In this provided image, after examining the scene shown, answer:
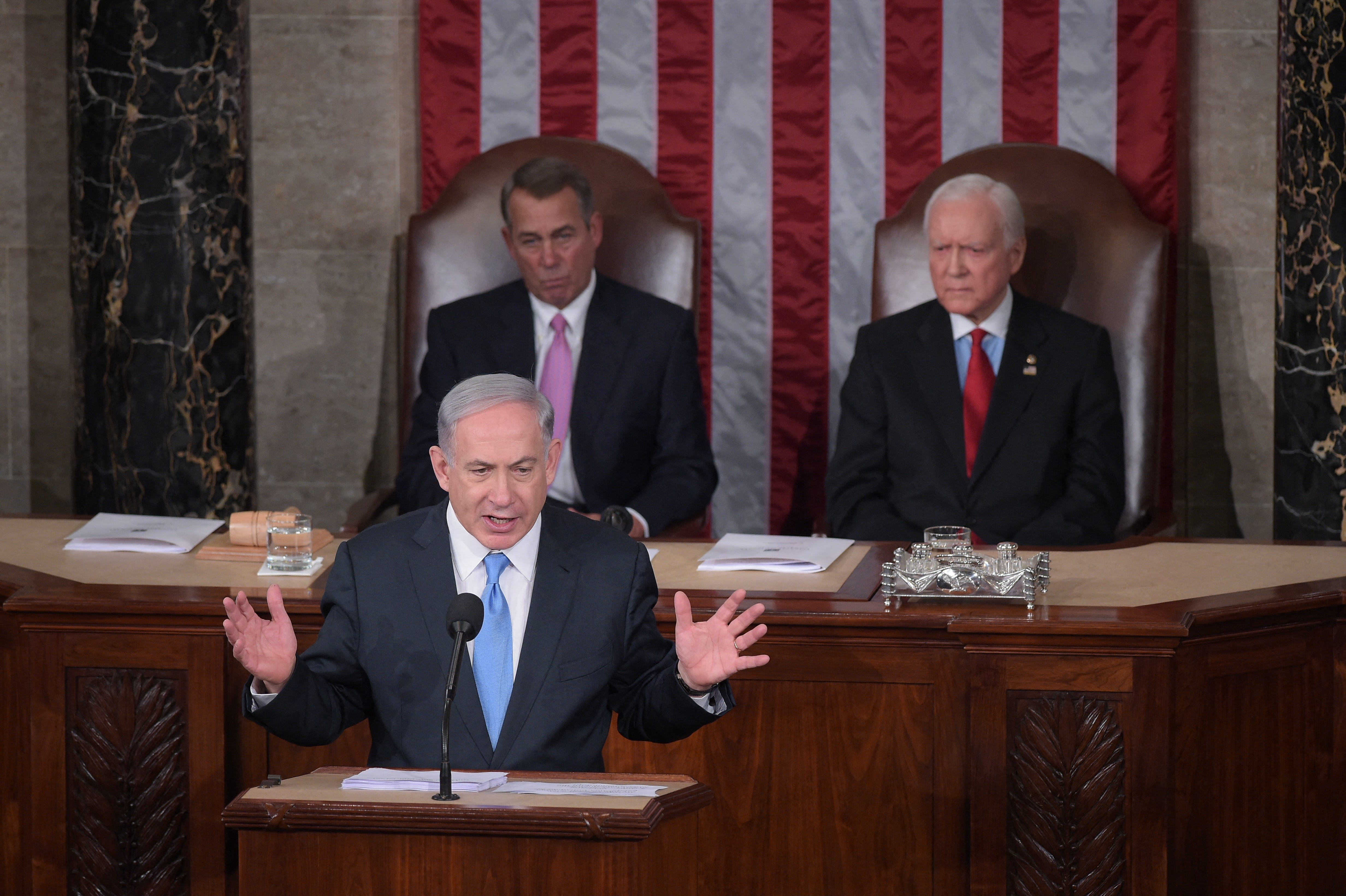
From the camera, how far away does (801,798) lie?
316 centimetres

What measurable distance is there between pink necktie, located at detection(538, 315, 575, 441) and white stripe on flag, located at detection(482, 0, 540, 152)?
0.77m

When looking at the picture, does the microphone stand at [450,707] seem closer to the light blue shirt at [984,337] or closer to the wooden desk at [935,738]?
the wooden desk at [935,738]

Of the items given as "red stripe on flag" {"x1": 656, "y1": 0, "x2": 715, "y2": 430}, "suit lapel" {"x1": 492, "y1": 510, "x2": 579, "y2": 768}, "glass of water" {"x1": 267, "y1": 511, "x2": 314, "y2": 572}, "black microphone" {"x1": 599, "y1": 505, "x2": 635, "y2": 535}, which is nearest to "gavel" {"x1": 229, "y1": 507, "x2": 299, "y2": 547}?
"glass of water" {"x1": 267, "y1": 511, "x2": 314, "y2": 572}

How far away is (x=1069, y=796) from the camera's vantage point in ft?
9.72

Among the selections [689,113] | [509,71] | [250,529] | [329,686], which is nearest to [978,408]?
[689,113]

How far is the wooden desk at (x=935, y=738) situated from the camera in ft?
9.71

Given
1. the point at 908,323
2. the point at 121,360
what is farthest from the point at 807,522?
the point at 121,360

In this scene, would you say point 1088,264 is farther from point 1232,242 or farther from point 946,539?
point 946,539

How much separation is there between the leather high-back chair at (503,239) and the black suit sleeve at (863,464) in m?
0.68

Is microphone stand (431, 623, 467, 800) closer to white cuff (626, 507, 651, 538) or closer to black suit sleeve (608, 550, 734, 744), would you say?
black suit sleeve (608, 550, 734, 744)

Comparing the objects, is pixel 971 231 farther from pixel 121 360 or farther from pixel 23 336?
pixel 23 336

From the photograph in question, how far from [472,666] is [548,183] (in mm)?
2359

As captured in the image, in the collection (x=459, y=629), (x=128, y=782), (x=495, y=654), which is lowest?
(x=128, y=782)

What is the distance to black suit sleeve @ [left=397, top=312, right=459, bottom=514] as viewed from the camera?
463 centimetres
